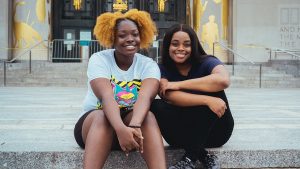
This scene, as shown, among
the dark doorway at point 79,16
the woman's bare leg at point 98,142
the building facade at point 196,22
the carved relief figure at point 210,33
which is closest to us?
the woman's bare leg at point 98,142

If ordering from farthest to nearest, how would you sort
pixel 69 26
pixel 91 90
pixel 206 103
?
pixel 69 26
pixel 91 90
pixel 206 103

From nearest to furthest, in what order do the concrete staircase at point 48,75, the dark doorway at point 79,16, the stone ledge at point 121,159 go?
the stone ledge at point 121,159 < the concrete staircase at point 48,75 < the dark doorway at point 79,16

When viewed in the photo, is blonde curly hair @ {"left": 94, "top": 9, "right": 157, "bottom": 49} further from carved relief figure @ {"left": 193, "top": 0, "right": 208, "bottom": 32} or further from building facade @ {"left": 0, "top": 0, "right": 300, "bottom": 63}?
carved relief figure @ {"left": 193, "top": 0, "right": 208, "bottom": 32}

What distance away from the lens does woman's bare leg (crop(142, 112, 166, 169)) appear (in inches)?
107

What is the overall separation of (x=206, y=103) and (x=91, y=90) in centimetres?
83

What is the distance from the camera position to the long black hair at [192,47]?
3.19 metres

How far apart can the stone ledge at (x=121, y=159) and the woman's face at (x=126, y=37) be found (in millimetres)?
739

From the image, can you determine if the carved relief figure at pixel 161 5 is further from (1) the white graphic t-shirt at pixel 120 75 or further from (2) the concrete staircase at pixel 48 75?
(1) the white graphic t-shirt at pixel 120 75

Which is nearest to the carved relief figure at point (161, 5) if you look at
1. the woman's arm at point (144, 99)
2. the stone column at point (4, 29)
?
the stone column at point (4, 29)

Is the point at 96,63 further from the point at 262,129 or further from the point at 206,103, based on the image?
the point at 262,129

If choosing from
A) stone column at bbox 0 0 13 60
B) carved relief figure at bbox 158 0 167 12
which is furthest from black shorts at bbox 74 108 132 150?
carved relief figure at bbox 158 0 167 12

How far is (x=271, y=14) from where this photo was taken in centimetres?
2022

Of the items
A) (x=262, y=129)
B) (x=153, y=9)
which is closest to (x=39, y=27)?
(x=153, y=9)

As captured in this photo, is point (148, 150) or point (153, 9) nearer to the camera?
point (148, 150)
